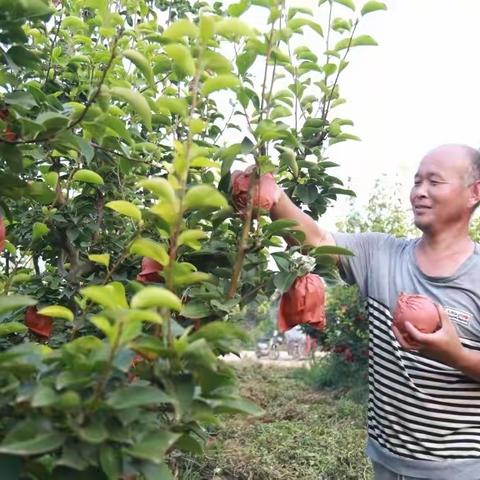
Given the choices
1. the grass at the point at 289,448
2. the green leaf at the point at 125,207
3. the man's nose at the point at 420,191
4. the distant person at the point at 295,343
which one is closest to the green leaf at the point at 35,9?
the green leaf at the point at 125,207

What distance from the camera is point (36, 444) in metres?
0.79

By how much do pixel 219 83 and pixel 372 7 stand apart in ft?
2.34

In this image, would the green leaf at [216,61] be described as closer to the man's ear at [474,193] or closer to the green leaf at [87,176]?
the green leaf at [87,176]

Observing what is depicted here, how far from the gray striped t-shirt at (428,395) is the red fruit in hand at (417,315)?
251 mm

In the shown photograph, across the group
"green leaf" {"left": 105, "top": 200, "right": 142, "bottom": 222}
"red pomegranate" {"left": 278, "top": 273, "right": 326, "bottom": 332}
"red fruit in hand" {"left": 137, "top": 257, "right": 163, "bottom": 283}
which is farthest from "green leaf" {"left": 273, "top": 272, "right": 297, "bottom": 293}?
"green leaf" {"left": 105, "top": 200, "right": 142, "bottom": 222}

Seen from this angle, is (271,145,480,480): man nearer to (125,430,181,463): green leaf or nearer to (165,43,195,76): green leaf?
(165,43,195,76): green leaf

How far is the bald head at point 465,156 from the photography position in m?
1.83

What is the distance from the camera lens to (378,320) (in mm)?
1854

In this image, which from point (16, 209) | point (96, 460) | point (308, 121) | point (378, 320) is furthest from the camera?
point (16, 209)

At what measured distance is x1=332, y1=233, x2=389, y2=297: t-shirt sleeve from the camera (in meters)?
1.89

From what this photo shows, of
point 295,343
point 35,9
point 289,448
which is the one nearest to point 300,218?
point 35,9

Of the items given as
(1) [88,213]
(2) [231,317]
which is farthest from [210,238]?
(1) [88,213]

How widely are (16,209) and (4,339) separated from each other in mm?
530

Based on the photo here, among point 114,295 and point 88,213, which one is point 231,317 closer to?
point 114,295
